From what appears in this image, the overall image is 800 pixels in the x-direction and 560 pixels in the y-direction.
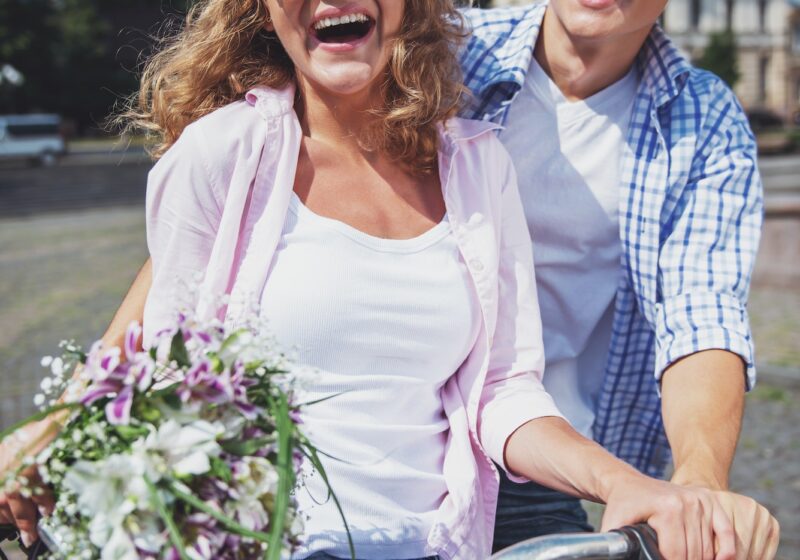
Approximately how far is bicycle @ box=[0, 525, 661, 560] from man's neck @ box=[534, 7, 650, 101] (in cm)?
139

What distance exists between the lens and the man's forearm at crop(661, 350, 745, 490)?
5.96ft

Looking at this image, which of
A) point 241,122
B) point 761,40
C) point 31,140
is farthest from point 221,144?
point 761,40

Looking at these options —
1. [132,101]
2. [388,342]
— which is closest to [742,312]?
[388,342]

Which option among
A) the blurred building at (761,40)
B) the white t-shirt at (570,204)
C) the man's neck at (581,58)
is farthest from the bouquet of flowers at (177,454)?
the blurred building at (761,40)

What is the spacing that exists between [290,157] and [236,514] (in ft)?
2.98

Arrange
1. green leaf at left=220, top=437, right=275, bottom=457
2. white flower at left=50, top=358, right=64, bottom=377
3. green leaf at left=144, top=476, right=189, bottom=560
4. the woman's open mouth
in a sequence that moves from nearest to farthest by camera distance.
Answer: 1. green leaf at left=144, top=476, right=189, bottom=560
2. green leaf at left=220, top=437, right=275, bottom=457
3. white flower at left=50, top=358, right=64, bottom=377
4. the woman's open mouth

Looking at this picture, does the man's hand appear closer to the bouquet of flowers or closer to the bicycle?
the bicycle

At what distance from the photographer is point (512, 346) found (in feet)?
6.91

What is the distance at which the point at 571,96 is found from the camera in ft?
8.55

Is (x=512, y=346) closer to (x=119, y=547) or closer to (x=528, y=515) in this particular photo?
(x=528, y=515)

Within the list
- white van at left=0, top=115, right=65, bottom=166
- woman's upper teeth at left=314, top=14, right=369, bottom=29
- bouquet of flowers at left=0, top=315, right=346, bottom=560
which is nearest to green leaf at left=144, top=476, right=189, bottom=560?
bouquet of flowers at left=0, top=315, right=346, bottom=560

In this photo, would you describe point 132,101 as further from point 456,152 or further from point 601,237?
point 601,237

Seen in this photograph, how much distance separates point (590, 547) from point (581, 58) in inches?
59.3

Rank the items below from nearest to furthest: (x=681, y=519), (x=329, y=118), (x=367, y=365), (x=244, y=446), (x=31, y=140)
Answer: (x=244, y=446) < (x=681, y=519) < (x=367, y=365) < (x=329, y=118) < (x=31, y=140)
